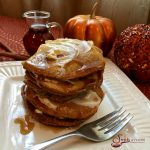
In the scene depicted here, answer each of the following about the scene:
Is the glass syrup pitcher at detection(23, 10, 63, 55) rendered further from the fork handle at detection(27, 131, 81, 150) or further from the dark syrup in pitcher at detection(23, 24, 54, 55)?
the fork handle at detection(27, 131, 81, 150)

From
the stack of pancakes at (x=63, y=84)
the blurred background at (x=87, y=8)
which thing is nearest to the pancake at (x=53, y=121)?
the stack of pancakes at (x=63, y=84)

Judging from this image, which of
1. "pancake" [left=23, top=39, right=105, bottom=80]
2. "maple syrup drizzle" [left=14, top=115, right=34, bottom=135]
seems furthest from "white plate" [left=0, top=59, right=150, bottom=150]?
"pancake" [left=23, top=39, right=105, bottom=80]

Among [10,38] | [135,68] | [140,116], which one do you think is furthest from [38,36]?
[140,116]

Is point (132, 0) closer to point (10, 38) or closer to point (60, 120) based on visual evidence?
point (10, 38)

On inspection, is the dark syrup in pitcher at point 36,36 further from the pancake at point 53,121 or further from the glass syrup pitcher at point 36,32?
the pancake at point 53,121

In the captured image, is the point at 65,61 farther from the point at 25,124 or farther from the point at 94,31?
the point at 94,31

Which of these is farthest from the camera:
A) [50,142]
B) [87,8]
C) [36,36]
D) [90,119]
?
[87,8]

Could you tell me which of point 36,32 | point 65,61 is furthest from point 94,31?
point 65,61
